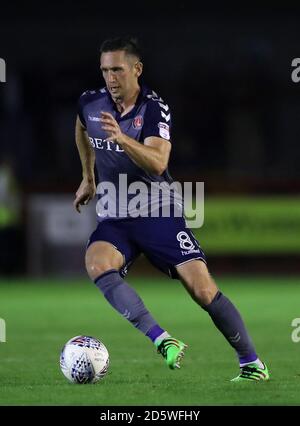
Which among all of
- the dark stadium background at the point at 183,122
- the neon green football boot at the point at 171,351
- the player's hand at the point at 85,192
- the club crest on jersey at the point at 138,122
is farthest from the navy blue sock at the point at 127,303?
the dark stadium background at the point at 183,122

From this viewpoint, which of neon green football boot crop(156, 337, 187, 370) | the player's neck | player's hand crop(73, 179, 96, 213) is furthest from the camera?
player's hand crop(73, 179, 96, 213)

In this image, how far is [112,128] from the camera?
21.5ft

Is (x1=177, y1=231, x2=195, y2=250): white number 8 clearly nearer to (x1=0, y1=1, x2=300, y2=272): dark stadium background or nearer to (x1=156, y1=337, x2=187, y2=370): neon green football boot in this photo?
(x1=156, y1=337, x2=187, y2=370): neon green football boot

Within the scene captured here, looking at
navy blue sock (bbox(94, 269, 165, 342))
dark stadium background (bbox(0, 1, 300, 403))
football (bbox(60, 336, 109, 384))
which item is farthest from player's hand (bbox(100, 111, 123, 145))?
dark stadium background (bbox(0, 1, 300, 403))

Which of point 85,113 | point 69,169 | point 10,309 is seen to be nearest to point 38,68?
point 69,169

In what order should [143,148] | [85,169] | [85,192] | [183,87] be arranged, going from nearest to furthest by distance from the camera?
1. [143,148]
2. [85,192]
3. [85,169]
4. [183,87]

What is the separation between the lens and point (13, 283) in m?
17.0

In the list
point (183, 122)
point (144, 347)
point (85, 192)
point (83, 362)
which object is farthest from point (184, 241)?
point (183, 122)

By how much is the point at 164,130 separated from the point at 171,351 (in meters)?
1.40

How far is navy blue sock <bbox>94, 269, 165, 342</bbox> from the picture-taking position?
22.2 ft

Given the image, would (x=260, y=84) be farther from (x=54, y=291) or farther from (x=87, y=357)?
(x=87, y=357)

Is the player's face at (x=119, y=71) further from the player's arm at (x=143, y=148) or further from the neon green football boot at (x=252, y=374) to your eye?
the neon green football boot at (x=252, y=374)

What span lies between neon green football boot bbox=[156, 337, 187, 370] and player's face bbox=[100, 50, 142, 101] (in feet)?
5.31

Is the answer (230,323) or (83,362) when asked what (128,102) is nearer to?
(230,323)
